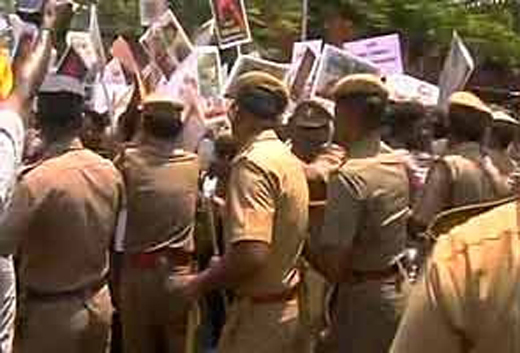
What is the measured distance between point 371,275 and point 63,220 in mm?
1407

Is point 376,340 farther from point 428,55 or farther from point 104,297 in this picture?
point 428,55

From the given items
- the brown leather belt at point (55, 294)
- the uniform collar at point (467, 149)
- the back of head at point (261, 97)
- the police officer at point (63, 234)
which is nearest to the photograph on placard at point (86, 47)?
the police officer at point (63, 234)

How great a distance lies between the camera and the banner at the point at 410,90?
9.07m

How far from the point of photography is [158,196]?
7844 mm

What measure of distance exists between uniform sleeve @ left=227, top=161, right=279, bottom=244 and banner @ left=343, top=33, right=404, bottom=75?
4068mm

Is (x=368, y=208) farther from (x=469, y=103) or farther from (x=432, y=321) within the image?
(x=432, y=321)

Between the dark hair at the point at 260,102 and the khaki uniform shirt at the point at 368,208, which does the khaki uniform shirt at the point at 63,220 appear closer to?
the dark hair at the point at 260,102

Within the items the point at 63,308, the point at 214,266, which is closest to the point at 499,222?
the point at 214,266

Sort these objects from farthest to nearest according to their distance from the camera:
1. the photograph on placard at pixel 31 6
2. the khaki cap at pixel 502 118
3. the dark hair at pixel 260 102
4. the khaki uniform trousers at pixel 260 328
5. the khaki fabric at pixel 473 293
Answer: the khaki cap at pixel 502 118 → the dark hair at pixel 260 102 → the khaki uniform trousers at pixel 260 328 → the photograph on placard at pixel 31 6 → the khaki fabric at pixel 473 293

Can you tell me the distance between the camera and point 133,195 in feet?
Result: 25.8

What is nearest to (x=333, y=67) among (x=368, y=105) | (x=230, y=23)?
(x=230, y=23)

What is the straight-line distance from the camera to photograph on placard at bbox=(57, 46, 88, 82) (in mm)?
7829

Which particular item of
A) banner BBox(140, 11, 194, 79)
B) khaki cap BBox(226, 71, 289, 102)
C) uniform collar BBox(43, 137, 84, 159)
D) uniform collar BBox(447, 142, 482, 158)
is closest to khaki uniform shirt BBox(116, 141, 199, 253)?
banner BBox(140, 11, 194, 79)

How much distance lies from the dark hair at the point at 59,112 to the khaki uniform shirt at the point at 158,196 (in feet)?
5.90
